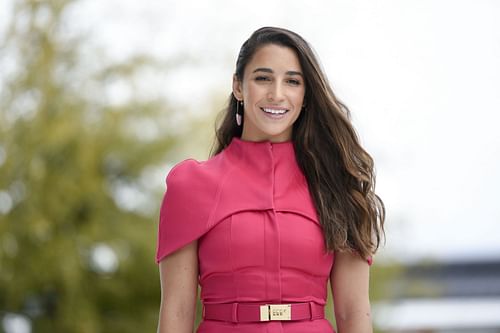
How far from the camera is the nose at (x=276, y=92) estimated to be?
260 centimetres

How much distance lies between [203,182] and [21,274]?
→ 611cm

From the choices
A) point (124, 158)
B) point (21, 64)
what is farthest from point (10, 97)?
point (124, 158)

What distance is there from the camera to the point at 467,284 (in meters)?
12.8

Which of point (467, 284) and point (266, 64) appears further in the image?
point (467, 284)

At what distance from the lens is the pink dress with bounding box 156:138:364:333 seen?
2.55 meters

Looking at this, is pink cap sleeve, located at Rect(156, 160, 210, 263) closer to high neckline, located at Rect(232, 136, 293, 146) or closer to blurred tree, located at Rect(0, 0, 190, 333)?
high neckline, located at Rect(232, 136, 293, 146)

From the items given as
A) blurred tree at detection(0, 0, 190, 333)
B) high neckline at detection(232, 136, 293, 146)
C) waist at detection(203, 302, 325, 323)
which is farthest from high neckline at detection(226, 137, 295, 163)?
blurred tree at detection(0, 0, 190, 333)

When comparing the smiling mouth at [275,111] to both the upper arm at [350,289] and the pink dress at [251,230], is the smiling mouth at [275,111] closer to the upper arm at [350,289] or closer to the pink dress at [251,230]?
the pink dress at [251,230]

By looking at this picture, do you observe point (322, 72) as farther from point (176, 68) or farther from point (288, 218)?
point (176, 68)

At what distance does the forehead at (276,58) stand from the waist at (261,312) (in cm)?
53

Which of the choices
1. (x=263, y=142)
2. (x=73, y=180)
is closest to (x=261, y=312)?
(x=263, y=142)

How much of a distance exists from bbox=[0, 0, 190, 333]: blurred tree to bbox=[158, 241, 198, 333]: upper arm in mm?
5814

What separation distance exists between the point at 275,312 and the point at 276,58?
57 centimetres

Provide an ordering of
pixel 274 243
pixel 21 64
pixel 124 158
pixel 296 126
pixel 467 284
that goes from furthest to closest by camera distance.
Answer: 1. pixel 467 284
2. pixel 124 158
3. pixel 21 64
4. pixel 296 126
5. pixel 274 243
